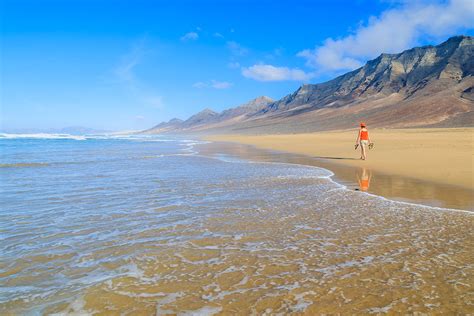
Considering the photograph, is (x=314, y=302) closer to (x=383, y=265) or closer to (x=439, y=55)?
(x=383, y=265)

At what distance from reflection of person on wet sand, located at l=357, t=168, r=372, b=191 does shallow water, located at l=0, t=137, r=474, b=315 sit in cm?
179

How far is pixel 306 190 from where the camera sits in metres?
11.0

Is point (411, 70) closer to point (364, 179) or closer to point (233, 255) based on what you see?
point (364, 179)

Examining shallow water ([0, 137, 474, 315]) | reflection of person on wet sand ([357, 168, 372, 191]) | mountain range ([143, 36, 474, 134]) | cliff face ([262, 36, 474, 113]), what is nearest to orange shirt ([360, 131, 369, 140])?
reflection of person on wet sand ([357, 168, 372, 191])

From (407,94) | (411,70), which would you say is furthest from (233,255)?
(411,70)

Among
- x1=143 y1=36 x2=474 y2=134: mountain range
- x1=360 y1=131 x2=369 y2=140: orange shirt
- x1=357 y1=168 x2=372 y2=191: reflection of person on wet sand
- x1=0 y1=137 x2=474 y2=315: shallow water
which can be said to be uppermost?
x1=143 y1=36 x2=474 y2=134: mountain range

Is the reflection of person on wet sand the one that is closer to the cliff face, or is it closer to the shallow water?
the shallow water

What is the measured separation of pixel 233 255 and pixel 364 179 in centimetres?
933

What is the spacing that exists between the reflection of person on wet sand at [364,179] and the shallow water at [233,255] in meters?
1.79

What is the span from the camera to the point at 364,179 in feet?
43.1

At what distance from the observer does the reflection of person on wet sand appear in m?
11.4

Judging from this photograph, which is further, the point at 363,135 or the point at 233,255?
the point at 363,135

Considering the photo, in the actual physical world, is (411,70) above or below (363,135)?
above

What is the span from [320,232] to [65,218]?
5.80m
